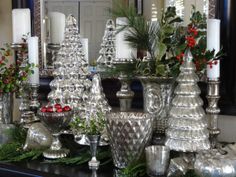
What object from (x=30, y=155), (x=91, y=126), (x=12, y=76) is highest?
(x=12, y=76)

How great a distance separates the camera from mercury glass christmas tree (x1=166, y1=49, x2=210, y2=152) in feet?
3.00

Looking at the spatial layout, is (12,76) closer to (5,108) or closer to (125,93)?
(5,108)

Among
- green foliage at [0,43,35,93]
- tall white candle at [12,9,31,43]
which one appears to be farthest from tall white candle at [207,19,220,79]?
tall white candle at [12,9,31,43]

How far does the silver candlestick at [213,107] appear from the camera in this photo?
1.06m

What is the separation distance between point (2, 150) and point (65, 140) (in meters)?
0.23

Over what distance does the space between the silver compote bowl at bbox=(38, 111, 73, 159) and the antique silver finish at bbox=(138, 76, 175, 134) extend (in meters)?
0.24

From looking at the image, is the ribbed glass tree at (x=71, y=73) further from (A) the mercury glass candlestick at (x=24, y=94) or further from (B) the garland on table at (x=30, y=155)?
(B) the garland on table at (x=30, y=155)

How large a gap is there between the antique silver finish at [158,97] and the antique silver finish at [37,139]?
0.33 meters

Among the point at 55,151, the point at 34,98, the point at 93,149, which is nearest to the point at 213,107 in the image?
the point at 93,149

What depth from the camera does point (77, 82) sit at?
1.32 meters

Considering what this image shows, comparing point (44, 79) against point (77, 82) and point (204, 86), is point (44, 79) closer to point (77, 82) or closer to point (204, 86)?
point (77, 82)

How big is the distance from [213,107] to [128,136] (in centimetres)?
30

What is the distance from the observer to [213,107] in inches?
42.3

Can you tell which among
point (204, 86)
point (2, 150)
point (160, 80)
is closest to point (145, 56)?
point (160, 80)
